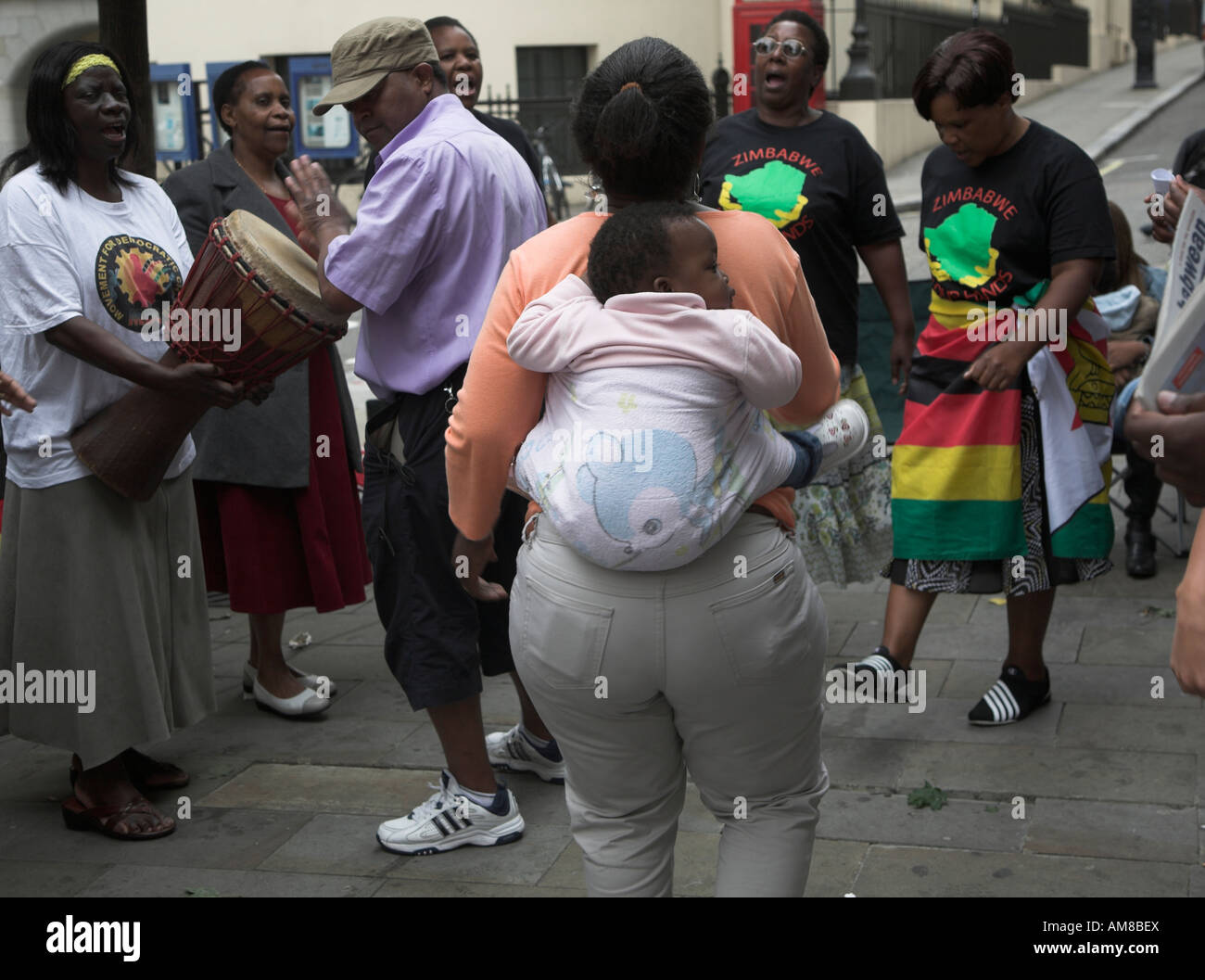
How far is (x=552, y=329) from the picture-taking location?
241 cm

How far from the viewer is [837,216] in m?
4.89

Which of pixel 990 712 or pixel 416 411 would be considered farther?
pixel 990 712

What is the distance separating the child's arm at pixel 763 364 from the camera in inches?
93.5

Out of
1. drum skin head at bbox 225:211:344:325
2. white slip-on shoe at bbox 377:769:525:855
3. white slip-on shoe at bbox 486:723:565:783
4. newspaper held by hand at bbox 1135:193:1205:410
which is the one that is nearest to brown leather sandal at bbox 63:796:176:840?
white slip-on shoe at bbox 377:769:525:855

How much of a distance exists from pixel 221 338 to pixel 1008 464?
236cm

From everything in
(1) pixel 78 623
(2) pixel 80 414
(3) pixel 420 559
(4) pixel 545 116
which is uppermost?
(4) pixel 545 116

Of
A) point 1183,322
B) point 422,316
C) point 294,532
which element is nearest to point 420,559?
point 422,316

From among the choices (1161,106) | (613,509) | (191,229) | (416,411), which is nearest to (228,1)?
(1161,106)

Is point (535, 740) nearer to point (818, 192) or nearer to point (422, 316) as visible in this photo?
point (422, 316)

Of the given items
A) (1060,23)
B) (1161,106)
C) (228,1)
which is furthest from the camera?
(1060,23)

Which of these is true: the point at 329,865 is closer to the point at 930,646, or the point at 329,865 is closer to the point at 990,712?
the point at 990,712

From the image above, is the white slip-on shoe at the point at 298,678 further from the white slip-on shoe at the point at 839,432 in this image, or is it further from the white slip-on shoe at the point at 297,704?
the white slip-on shoe at the point at 839,432

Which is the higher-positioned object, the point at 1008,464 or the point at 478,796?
the point at 1008,464

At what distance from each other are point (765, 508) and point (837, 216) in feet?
8.27
